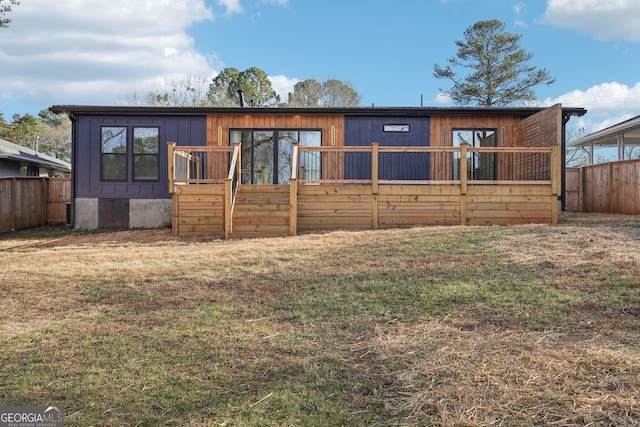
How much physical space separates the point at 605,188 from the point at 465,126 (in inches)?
168

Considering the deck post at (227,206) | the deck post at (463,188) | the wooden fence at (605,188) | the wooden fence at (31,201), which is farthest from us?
the wooden fence at (31,201)

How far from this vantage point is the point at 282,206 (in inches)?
363

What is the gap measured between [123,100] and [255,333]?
2814 centimetres

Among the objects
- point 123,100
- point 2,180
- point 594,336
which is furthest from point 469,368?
point 123,100

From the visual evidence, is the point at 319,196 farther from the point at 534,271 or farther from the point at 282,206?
the point at 534,271

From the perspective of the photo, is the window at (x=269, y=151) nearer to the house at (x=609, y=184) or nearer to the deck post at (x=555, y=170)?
the deck post at (x=555, y=170)

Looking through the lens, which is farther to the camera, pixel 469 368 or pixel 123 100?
pixel 123 100

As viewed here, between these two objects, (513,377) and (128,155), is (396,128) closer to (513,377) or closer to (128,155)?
(128,155)

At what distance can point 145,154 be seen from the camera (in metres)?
11.8

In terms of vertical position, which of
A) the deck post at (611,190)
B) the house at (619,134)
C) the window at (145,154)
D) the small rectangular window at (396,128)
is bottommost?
the deck post at (611,190)

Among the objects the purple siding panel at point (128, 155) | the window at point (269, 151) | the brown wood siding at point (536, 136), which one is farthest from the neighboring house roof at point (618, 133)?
the purple siding panel at point (128, 155)

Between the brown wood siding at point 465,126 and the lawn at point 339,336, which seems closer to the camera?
the lawn at point 339,336

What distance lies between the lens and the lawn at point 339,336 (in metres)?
2.25

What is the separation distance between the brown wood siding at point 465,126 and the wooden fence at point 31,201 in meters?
11.2
